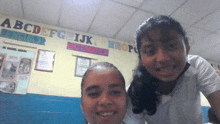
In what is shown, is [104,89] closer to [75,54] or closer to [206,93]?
[206,93]

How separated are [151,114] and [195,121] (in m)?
0.27

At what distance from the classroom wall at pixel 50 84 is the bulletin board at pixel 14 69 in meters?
0.06

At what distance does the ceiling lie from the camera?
2.09 meters

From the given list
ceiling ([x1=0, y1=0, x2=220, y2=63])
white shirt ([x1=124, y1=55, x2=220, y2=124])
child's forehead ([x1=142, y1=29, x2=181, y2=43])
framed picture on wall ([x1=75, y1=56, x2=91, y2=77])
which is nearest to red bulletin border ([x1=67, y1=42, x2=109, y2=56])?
framed picture on wall ([x1=75, y1=56, x2=91, y2=77])

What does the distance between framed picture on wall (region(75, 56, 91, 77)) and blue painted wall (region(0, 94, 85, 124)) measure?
17.8 inches

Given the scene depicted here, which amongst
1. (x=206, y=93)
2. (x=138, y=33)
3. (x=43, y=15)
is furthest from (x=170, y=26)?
(x=43, y=15)

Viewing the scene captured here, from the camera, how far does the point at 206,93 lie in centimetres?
78

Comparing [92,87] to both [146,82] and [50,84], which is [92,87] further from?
[50,84]

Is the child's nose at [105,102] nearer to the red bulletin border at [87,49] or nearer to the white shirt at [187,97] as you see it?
the white shirt at [187,97]

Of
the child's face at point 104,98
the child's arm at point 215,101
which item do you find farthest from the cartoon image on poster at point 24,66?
the child's arm at point 215,101

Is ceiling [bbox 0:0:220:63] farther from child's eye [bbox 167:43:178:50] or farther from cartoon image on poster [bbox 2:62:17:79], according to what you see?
child's eye [bbox 167:43:178:50]

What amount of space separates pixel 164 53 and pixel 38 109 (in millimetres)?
2005

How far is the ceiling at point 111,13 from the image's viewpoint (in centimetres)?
209

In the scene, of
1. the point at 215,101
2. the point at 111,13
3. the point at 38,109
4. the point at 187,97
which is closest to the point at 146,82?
the point at 187,97
